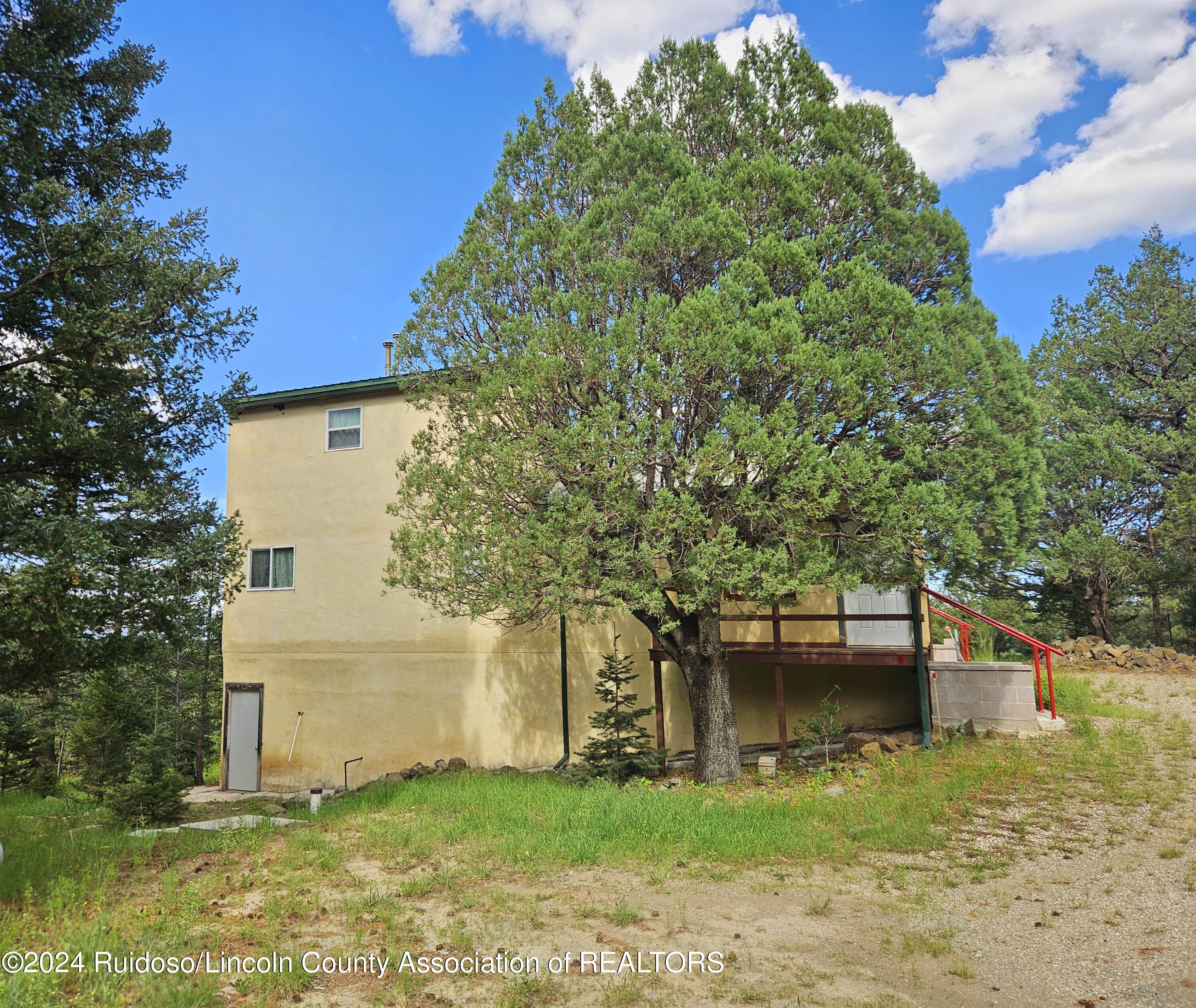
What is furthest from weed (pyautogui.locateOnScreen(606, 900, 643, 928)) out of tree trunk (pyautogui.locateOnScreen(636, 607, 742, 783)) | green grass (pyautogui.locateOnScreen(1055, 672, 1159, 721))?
green grass (pyautogui.locateOnScreen(1055, 672, 1159, 721))

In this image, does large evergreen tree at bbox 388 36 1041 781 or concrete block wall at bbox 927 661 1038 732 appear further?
concrete block wall at bbox 927 661 1038 732

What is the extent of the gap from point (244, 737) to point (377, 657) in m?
3.55

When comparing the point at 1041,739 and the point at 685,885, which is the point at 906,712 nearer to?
the point at 1041,739

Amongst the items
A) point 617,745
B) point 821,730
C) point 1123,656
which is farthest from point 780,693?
point 1123,656

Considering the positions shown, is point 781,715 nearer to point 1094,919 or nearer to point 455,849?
point 455,849

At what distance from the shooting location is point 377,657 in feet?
47.7

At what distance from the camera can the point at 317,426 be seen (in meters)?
15.4

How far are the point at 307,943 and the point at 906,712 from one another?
43.3ft

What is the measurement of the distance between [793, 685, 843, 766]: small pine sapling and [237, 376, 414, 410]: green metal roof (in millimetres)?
9279

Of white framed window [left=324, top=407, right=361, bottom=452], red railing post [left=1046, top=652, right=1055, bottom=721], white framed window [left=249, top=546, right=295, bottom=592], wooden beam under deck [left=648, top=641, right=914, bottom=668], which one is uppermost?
white framed window [left=324, top=407, right=361, bottom=452]

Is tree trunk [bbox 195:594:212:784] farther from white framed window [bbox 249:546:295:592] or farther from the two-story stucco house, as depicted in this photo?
the two-story stucco house

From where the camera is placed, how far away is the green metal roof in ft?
47.8

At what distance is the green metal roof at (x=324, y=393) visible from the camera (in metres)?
14.6

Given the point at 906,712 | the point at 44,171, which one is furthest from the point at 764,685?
the point at 44,171
